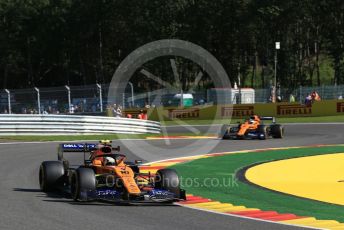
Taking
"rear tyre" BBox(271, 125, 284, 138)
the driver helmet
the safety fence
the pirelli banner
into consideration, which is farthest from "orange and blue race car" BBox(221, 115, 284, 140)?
the pirelli banner

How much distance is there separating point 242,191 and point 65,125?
1813cm

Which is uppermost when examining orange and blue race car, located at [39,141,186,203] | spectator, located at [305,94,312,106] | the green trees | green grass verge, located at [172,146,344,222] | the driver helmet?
the green trees

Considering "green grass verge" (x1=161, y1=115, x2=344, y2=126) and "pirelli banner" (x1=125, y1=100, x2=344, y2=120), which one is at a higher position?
"pirelli banner" (x1=125, y1=100, x2=344, y2=120)

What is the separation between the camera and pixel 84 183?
1065 centimetres

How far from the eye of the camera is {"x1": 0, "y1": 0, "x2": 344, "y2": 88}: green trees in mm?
64688

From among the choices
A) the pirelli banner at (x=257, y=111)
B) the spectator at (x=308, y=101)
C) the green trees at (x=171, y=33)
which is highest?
the green trees at (x=171, y=33)

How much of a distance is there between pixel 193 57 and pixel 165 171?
5814cm

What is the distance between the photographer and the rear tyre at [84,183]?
10.6m

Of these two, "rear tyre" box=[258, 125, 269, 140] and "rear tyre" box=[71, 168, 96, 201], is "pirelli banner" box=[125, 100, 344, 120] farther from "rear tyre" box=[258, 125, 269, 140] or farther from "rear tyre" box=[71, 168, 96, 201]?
"rear tyre" box=[71, 168, 96, 201]

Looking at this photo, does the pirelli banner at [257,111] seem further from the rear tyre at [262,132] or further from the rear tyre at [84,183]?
the rear tyre at [84,183]

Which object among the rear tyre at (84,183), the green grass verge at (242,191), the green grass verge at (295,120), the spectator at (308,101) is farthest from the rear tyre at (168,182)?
the spectator at (308,101)

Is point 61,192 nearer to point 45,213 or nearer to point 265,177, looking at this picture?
point 45,213

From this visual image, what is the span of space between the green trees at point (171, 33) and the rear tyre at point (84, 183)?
176 feet

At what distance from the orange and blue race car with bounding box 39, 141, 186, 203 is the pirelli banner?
3112cm
